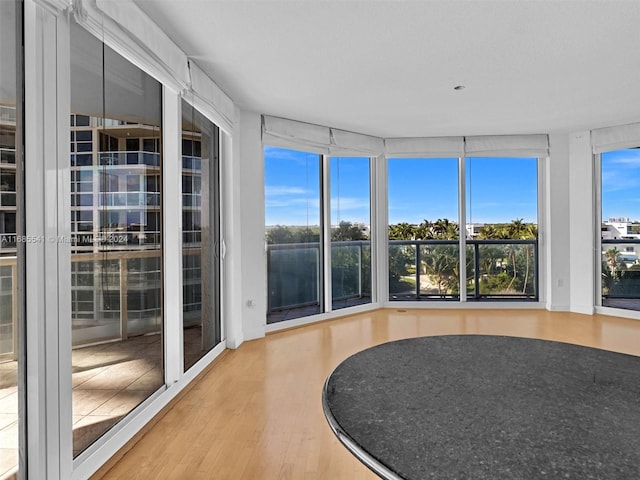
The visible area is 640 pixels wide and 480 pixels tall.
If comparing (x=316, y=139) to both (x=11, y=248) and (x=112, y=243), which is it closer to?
(x=112, y=243)

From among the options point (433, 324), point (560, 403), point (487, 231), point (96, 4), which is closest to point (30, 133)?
point (96, 4)

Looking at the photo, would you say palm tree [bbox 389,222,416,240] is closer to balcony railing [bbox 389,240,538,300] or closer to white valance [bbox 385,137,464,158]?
balcony railing [bbox 389,240,538,300]

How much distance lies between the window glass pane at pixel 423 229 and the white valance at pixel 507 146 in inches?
13.2

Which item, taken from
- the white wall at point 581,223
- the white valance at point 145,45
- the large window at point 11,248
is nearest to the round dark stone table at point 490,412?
the large window at point 11,248

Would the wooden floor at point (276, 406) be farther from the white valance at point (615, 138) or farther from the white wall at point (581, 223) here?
the white valance at point (615, 138)

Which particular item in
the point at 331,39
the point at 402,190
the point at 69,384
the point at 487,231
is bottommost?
the point at 69,384

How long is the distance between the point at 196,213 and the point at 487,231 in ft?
14.0

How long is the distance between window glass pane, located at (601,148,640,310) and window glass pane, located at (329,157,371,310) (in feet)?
10.2

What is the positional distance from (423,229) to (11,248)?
5194 mm

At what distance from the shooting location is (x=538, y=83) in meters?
3.55

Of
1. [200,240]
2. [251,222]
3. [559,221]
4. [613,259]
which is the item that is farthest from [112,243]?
[613,259]

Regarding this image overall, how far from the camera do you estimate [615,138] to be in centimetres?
510

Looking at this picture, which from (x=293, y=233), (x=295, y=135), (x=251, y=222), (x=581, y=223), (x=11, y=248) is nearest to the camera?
(x=11, y=248)

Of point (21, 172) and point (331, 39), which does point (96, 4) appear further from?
point (331, 39)
